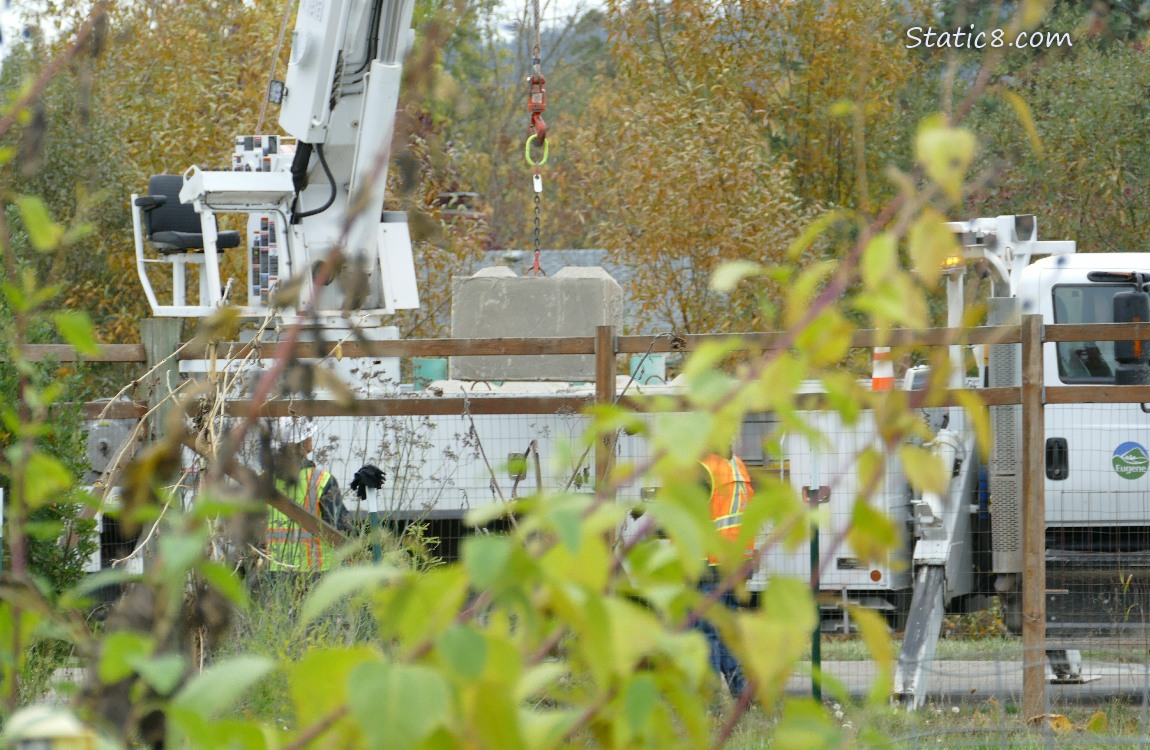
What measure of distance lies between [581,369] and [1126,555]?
401 centimetres

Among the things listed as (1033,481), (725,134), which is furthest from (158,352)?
(725,134)

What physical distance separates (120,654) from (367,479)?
21.7 feet

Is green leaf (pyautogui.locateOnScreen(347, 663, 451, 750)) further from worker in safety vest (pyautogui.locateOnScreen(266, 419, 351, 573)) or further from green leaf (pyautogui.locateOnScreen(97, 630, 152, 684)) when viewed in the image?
worker in safety vest (pyautogui.locateOnScreen(266, 419, 351, 573))

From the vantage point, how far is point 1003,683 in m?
7.70

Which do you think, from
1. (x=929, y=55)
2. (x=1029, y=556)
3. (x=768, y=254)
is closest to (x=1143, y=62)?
(x=929, y=55)

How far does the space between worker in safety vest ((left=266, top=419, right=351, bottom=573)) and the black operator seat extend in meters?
2.36

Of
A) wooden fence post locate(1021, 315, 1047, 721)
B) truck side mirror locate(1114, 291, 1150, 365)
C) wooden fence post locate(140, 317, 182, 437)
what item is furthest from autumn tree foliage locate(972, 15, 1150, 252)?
wooden fence post locate(140, 317, 182, 437)

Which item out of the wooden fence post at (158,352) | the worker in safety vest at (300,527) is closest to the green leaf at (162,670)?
the worker in safety vest at (300,527)

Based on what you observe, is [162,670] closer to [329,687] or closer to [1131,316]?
[329,687]

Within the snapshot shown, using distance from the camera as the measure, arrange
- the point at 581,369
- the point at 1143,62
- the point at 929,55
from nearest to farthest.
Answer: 1. the point at 581,369
2. the point at 1143,62
3. the point at 929,55

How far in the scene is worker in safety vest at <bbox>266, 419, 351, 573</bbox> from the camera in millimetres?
6574

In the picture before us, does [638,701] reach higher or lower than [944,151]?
lower

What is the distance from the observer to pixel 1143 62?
65.4 ft

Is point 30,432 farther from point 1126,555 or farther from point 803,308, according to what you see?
point 1126,555
